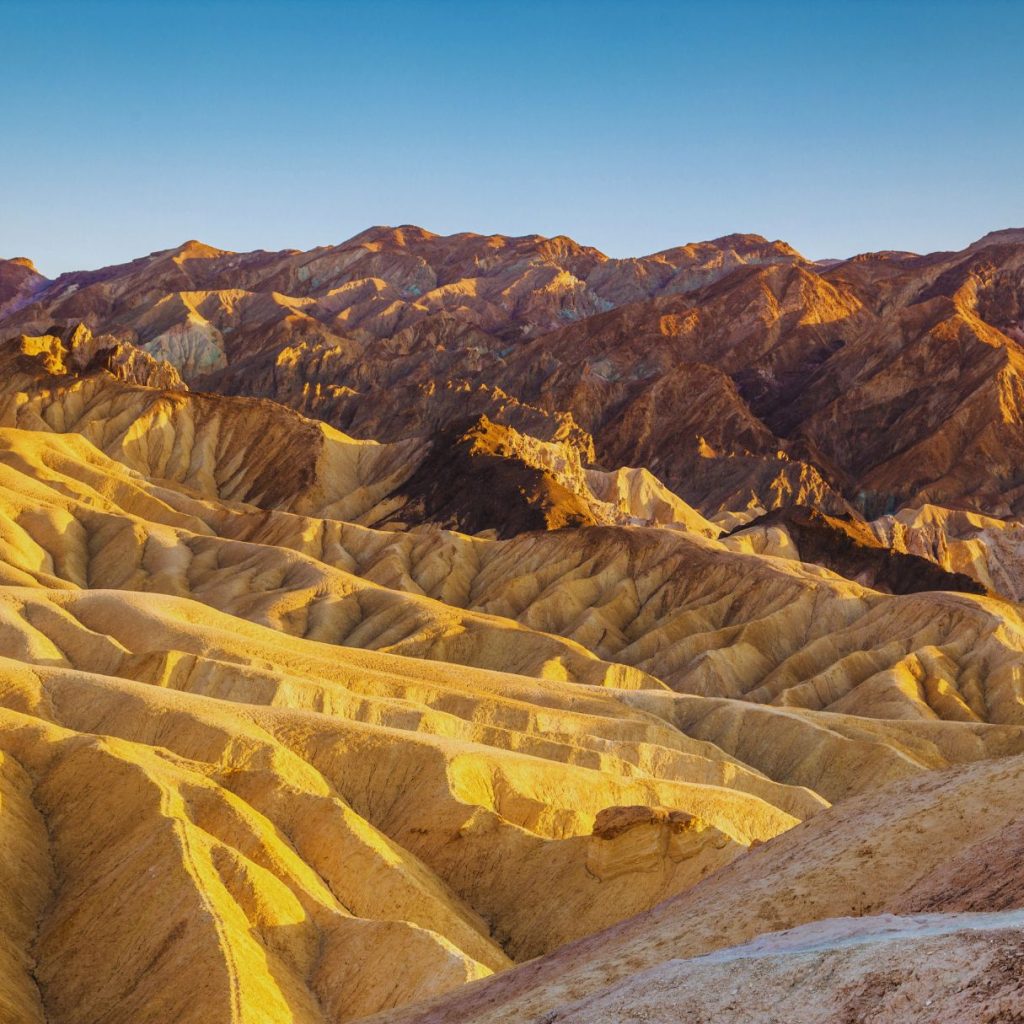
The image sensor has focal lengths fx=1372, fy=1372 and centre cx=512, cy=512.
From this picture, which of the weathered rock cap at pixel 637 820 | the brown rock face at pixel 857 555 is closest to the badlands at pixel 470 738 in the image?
the weathered rock cap at pixel 637 820

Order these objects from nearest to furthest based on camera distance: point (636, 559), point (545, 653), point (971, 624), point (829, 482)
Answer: point (545, 653)
point (971, 624)
point (636, 559)
point (829, 482)

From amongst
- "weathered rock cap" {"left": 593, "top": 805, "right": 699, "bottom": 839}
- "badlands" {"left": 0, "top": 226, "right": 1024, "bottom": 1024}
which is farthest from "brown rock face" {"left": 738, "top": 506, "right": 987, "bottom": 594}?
"weathered rock cap" {"left": 593, "top": 805, "right": 699, "bottom": 839}

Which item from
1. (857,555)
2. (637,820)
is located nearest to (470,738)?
(637,820)

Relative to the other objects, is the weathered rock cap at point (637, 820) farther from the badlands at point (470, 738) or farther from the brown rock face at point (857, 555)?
the brown rock face at point (857, 555)

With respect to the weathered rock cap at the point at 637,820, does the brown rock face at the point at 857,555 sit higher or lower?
lower

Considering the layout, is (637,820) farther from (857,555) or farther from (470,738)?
(857,555)

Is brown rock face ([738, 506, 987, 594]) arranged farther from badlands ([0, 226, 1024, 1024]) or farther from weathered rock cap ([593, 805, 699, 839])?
weathered rock cap ([593, 805, 699, 839])

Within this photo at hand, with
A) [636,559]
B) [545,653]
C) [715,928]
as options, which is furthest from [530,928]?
[636,559]

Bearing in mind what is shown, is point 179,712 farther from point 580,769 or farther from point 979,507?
point 979,507
